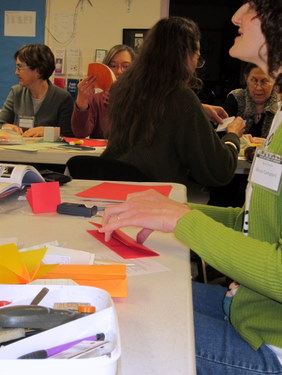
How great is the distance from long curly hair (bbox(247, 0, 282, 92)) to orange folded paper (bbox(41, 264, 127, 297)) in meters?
0.61

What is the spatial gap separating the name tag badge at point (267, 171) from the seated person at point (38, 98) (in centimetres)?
265

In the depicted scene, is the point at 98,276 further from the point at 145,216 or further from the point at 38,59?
the point at 38,59

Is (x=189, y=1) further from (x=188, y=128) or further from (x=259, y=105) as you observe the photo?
(x=188, y=128)

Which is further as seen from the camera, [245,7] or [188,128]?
[188,128]

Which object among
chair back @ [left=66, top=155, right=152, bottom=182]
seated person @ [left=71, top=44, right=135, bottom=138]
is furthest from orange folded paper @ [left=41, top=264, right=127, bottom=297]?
seated person @ [left=71, top=44, right=135, bottom=138]

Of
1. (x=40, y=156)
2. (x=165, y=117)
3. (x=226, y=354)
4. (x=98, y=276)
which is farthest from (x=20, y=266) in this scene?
(x=40, y=156)

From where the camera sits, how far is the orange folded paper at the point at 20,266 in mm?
616

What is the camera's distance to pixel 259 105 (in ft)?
12.0

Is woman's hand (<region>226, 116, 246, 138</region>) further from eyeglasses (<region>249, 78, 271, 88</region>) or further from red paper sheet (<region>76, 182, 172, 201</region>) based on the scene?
eyeglasses (<region>249, 78, 271, 88</region>)

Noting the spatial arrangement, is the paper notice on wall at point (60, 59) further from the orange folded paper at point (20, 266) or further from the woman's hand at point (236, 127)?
the orange folded paper at point (20, 266)

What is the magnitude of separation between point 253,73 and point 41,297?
345 cm

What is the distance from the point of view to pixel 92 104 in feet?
11.1

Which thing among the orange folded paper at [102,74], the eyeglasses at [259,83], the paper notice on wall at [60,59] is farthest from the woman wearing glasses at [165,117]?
the paper notice on wall at [60,59]

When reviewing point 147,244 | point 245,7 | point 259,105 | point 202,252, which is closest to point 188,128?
point 245,7
